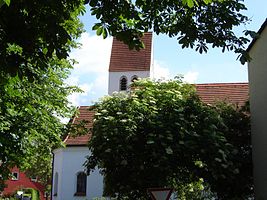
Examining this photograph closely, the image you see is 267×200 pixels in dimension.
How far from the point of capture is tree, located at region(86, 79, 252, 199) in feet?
47.3

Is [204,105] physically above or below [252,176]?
above

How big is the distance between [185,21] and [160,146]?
7.53 m

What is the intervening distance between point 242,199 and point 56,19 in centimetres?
1229

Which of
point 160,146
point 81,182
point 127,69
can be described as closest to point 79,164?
point 81,182

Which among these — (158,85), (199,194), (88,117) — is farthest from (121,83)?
(199,194)

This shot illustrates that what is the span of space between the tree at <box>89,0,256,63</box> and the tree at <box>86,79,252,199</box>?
727 cm

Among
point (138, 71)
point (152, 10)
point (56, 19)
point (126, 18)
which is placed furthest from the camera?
point (138, 71)

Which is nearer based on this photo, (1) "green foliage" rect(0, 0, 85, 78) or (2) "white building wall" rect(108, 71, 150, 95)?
(1) "green foliage" rect(0, 0, 85, 78)

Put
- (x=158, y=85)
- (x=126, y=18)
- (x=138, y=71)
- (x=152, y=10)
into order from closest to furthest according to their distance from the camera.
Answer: (x=126, y=18), (x=152, y=10), (x=158, y=85), (x=138, y=71)

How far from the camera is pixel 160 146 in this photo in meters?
14.3

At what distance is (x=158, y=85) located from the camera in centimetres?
1745

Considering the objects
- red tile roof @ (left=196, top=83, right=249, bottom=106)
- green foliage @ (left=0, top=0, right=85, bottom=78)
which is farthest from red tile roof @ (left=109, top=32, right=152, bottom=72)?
green foliage @ (left=0, top=0, right=85, bottom=78)

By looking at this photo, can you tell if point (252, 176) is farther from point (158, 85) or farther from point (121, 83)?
point (121, 83)

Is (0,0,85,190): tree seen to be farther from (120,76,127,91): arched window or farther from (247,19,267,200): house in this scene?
(120,76,127,91): arched window
